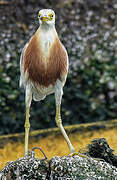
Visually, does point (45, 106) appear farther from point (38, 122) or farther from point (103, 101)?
point (103, 101)

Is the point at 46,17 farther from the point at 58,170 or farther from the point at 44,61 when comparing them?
the point at 58,170

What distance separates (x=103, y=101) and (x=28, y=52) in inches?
76.9

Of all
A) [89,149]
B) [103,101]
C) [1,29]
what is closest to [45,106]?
[103,101]

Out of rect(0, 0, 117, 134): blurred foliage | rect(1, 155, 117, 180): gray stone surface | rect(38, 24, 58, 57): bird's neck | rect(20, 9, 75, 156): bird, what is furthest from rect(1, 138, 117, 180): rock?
rect(0, 0, 117, 134): blurred foliage

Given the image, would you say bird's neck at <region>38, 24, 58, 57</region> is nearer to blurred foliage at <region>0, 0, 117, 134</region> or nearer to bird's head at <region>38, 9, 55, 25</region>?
bird's head at <region>38, 9, 55, 25</region>

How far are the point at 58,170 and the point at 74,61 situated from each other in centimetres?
215

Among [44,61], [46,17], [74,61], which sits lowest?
[44,61]

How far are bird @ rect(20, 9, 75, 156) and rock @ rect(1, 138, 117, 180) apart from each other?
162mm

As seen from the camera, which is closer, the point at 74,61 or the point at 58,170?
the point at 58,170

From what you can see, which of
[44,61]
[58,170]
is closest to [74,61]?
[44,61]

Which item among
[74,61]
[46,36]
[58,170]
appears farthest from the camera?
[74,61]

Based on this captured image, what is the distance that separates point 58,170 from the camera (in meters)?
1.55

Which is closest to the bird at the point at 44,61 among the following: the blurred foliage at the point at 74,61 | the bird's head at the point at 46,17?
the bird's head at the point at 46,17

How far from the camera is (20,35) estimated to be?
11.5 feet
